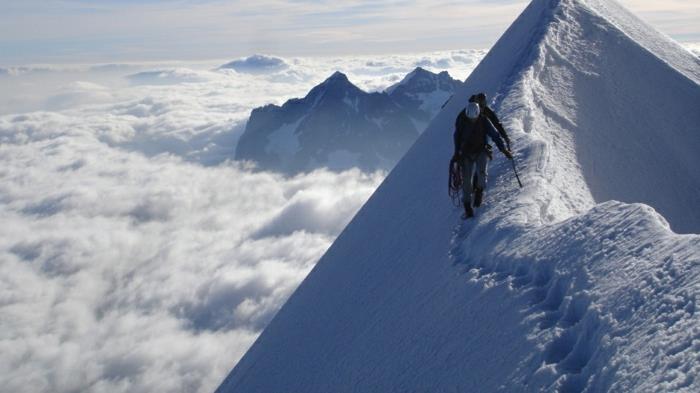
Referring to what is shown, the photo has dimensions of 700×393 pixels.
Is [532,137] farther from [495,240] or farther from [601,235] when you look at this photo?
[601,235]

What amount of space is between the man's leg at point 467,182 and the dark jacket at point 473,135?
0.75 ft

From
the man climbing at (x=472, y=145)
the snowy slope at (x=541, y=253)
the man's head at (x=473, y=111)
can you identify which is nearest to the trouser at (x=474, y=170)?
the man climbing at (x=472, y=145)

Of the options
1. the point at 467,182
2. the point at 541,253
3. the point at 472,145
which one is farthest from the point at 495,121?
the point at 541,253

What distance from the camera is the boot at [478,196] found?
12500mm

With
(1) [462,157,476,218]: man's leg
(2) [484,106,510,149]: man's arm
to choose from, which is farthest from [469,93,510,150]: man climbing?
(1) [462,157,476,218]: man's leg

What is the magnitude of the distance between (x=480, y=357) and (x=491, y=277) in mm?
1885

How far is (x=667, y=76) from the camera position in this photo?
19516 millimetres

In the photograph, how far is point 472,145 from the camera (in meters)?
12.0

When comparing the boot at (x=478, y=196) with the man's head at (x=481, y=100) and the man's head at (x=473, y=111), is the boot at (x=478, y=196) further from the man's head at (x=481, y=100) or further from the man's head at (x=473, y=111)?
the man's head at (x=481, y=100)

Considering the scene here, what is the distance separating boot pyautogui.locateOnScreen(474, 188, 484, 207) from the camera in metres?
12.5

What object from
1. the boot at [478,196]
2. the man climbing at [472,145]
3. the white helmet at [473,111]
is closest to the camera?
the white helmet at [473,111]

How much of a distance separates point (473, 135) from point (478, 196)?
5.27 feet

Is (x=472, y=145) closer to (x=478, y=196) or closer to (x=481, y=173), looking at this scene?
(x=481, y=173)

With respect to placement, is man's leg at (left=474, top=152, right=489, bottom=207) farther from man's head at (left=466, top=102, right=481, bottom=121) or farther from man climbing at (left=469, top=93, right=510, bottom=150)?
man's head at (left=466, top=102, right=481, bottom=121)
